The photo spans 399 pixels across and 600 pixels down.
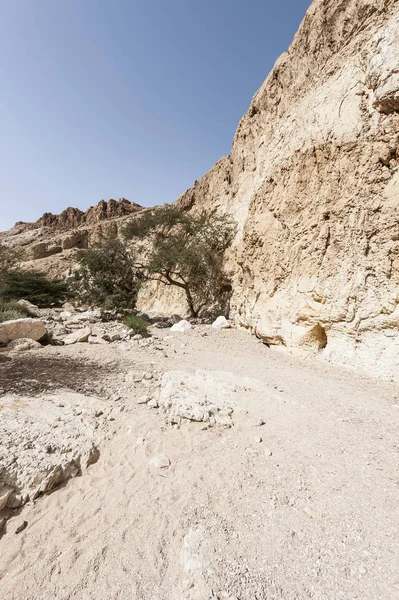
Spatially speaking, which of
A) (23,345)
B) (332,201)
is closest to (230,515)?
(23,345)

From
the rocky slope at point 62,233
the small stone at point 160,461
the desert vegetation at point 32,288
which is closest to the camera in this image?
the small stone at point 160,461

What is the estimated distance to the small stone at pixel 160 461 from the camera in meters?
2.47

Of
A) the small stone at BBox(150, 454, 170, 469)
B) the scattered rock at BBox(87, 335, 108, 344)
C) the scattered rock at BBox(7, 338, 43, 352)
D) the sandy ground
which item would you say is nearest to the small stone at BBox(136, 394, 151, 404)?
the sandy ground

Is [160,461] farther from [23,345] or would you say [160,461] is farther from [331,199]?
[331,199]

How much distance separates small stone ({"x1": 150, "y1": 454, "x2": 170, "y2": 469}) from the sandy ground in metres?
0.06

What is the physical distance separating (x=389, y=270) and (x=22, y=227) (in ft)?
168

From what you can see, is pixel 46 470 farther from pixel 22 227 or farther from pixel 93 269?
pixel 22 227

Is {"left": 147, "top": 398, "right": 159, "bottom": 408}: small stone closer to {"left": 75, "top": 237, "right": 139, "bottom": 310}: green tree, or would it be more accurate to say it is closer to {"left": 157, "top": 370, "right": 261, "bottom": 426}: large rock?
{"left": 157, "top": 370, "right": 261, "bottom": 426}: large rock

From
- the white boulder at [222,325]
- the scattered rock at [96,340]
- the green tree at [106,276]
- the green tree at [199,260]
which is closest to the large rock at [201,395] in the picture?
the scattered rock at [96,340]

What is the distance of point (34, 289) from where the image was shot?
20.4m

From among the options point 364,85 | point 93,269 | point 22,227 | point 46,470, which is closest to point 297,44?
point 364,85

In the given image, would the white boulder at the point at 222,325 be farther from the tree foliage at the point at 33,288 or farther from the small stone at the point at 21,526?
the tree foliage at the point at 33,288

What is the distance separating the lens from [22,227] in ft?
141

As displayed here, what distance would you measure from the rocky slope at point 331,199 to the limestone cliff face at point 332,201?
2 centimetres
